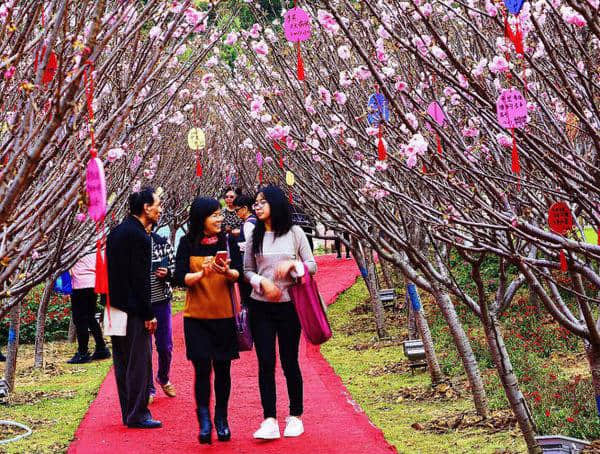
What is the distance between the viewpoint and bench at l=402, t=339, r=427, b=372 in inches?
434

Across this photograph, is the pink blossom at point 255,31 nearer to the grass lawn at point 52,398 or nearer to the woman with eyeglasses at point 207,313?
the woman with eyeglasses at point 207,313

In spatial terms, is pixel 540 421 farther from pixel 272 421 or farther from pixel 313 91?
pixel 313 91

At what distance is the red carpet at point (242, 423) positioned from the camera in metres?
7.54

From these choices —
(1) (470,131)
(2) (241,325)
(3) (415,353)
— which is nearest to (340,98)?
(1) (470,131)

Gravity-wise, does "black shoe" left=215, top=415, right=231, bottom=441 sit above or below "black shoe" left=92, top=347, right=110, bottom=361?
below

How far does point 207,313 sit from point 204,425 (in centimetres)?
85

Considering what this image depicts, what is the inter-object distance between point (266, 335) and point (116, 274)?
1.43 meters

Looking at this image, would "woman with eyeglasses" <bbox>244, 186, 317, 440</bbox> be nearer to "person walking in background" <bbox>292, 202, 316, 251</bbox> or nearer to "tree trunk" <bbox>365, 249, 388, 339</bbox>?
"tree trunk" <bbox>365, 249, 388, 339</bbox>

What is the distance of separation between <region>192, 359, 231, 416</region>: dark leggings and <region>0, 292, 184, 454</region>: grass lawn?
123 centimetres

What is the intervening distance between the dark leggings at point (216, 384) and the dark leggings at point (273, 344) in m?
0.27

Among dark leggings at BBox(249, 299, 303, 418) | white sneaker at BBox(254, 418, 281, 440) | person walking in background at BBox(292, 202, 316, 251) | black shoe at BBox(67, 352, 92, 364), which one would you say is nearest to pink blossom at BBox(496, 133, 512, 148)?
dark leggings at BBox(249, 299, 303, 418)

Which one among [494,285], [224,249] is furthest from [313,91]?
[494,285]

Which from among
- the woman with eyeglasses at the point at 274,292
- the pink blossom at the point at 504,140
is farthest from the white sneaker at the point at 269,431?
the pink blossom at the point at 504,140

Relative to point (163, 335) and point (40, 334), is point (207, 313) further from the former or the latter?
point (40, 334)
